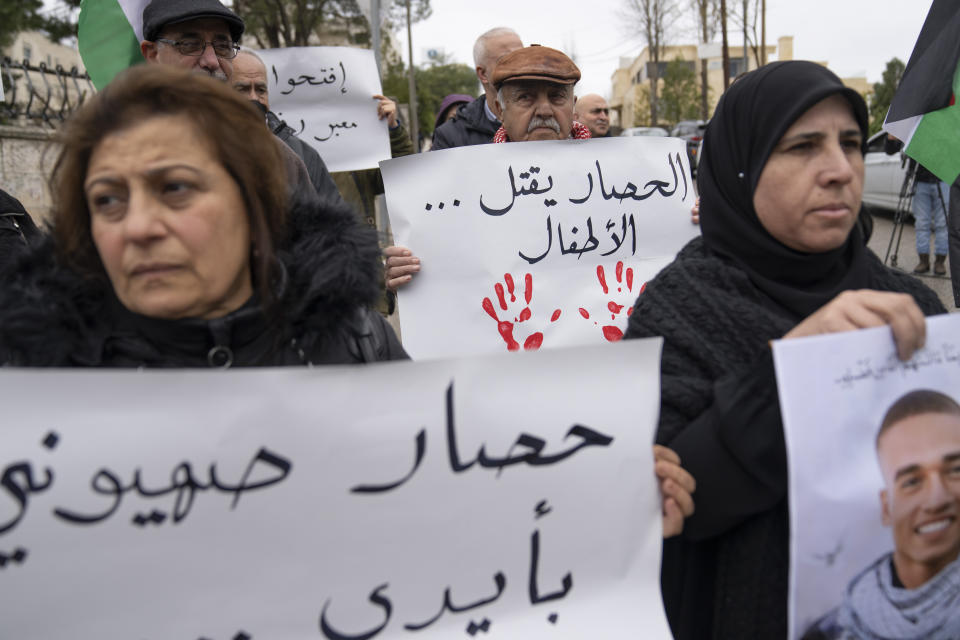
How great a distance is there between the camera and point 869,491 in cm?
126

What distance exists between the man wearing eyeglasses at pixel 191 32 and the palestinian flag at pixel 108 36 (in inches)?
15.8

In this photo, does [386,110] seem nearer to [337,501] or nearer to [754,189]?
[754,189]

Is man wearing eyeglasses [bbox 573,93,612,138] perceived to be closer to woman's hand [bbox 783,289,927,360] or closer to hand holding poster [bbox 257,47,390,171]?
hand holding poster [bbox 257,47,390,171]

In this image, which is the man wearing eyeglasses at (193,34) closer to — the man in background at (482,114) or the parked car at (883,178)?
the man in background at (482,114)

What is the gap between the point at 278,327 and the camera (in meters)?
1.42

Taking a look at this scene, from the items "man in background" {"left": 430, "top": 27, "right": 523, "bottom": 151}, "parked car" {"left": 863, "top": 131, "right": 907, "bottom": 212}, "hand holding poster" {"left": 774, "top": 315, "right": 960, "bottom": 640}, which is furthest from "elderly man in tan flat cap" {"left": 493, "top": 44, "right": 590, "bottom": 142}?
"parked car" {"left": 863, "top": 131, "right": 907, "bottom": 212}

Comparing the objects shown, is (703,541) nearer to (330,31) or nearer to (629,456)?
(629,456)

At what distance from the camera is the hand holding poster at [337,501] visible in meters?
1.13

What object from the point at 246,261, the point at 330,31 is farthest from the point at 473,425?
the point at 330,31

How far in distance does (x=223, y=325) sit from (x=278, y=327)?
105 millimetres

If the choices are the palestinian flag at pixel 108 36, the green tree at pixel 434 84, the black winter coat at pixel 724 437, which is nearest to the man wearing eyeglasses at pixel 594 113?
the palestinian flag at pixel 108 36

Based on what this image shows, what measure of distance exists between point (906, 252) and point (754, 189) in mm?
9444

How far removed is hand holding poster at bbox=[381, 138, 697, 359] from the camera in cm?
261

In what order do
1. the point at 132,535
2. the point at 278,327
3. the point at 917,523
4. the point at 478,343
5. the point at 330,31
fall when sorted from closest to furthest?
1. the point at 132,535
2. the point at 917,523
3. the point at 278,327
4. the point at 478,343
5. the point at 330,31
